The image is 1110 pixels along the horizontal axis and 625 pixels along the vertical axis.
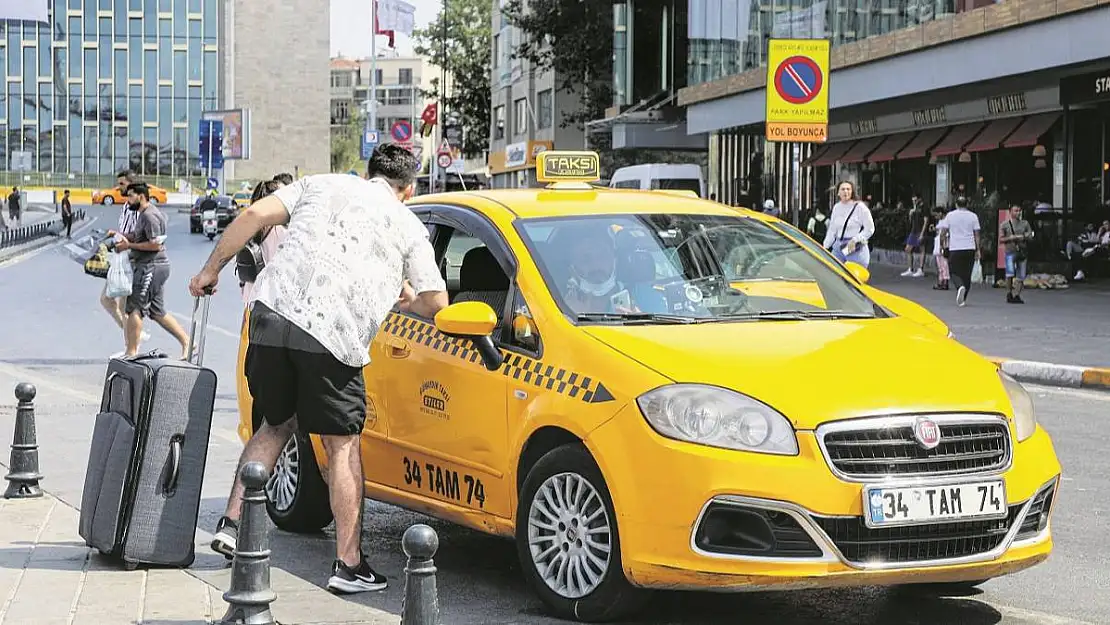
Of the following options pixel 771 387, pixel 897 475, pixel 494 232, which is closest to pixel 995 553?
pixel 897 475

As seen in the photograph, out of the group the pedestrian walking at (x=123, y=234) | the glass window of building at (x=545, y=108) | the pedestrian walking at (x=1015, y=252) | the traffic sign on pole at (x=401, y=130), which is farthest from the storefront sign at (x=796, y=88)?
the glass window of building at (x=545, y=108)

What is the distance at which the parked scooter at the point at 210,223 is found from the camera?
183ft

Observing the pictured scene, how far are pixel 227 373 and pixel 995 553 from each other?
403 inches

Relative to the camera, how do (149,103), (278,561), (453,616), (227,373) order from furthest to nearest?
1. (149,103)
2. (227,373)
3. (278,561)
4. (453,616)

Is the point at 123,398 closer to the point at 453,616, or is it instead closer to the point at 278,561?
the point at 278,561

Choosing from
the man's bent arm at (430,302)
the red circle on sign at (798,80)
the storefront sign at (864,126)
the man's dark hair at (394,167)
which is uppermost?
the storefront sign at (864,126)

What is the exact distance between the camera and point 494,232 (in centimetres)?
676

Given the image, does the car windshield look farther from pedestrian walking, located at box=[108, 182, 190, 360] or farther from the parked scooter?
the parked scooter

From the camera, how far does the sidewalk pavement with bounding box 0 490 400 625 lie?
5.71 meters

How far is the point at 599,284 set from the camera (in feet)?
21.0

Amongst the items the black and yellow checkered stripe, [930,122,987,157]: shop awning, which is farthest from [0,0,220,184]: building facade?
the black and yellow checkered stripe

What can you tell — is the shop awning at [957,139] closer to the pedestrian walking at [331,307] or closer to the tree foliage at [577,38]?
the tree foliage at [577,38]

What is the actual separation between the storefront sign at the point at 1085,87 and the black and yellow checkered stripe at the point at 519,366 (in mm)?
23509

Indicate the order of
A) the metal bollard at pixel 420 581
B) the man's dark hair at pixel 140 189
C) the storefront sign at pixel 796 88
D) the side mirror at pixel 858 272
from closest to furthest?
1. the metal bollard at pixel 420 581
2. the side mirror at pixel 858 272
3. the man's dark hair at pixel 140 189
4. the storefront sign at pixel 796 88
